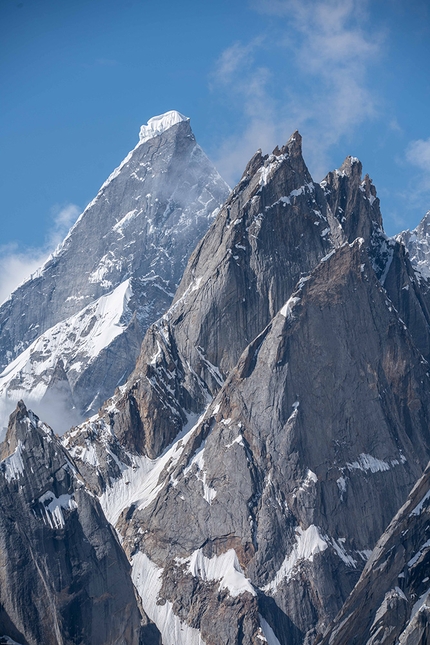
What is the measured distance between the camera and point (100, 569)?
156375 mm

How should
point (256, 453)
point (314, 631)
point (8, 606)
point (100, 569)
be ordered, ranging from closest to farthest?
point (8, 606) → point (100, 569) → point (314, 631) → point (256, 453)

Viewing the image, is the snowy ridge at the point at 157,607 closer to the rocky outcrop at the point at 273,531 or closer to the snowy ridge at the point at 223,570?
the rocky outcrop at the point at 273,531

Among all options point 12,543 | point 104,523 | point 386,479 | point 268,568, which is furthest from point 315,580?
point 12,543

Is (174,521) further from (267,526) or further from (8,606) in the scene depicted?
(8,606)

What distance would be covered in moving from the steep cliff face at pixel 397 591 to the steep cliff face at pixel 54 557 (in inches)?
1041

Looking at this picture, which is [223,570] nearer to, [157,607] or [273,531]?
[273,531]

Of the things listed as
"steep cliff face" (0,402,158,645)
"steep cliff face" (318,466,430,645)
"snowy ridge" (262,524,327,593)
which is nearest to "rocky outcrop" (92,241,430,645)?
"snowy ridge" (262,524,327,593)

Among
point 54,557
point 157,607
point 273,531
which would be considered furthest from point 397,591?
point 157,607

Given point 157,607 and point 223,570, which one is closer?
point 223,570

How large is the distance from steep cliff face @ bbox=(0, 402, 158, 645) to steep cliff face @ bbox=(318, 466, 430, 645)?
26.5m

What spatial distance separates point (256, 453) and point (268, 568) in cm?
1810

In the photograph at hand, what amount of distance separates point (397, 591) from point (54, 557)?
40.7 meters

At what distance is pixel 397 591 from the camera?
141250mm

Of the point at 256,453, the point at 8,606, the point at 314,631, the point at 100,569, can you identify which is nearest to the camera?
the point at 8,606
